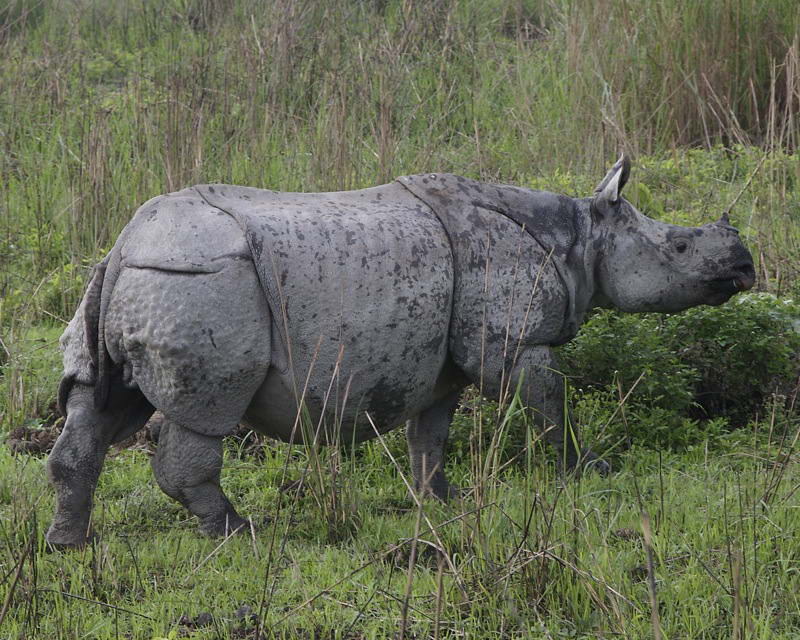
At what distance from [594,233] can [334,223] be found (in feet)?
3.84

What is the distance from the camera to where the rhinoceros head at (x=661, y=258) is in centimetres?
479

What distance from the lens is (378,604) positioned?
368 cm

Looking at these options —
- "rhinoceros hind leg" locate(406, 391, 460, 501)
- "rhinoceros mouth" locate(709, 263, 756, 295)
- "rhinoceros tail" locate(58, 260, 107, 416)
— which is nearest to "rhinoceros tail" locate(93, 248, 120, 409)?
"rhinoceros tail" locate(58, 260, 107, 416)

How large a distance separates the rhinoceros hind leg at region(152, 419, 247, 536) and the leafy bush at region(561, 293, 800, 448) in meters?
1.89

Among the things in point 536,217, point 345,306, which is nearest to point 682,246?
point 536,217

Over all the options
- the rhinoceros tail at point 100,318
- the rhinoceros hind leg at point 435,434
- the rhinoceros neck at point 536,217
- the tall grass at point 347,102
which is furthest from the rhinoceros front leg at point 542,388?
the tall grass at point 347,102

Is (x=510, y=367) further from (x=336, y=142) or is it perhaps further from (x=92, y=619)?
(x=336, y=142)

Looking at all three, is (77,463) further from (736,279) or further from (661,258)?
(736,279)

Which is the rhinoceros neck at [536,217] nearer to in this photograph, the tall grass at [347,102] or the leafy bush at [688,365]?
the leafy bush at [688,365]

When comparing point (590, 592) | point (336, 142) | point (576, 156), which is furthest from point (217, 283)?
point (576, 156)

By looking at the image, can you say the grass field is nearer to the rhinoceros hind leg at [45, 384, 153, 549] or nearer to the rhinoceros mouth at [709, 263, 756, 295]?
the rhinoceros hind leg at [45, 384, 153, 549]

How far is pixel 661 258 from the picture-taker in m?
4.80

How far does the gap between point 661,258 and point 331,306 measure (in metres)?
1.49

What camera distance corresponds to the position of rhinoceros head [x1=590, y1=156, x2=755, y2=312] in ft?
15.7
